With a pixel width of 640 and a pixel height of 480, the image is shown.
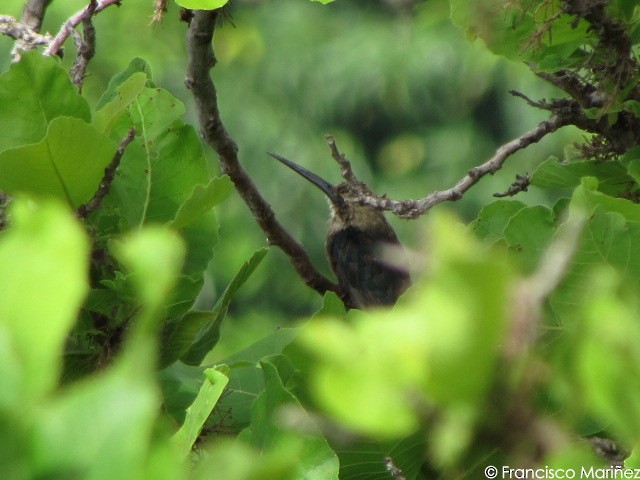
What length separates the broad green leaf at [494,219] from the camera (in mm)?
890

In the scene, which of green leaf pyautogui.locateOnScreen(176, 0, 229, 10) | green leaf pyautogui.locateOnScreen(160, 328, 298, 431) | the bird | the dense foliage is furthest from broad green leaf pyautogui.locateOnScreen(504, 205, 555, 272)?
the bird

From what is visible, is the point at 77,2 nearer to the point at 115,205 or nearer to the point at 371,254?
the point at 371,254

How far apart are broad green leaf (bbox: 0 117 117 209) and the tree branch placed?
357 mm

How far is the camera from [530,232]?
77cm

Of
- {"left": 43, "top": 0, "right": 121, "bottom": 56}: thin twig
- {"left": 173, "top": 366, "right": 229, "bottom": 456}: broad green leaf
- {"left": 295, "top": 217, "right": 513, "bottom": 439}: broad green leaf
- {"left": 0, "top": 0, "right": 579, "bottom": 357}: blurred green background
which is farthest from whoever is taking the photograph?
{"left": 0, "top": 0, "right": 579, "bottom": 357}: blurred green background

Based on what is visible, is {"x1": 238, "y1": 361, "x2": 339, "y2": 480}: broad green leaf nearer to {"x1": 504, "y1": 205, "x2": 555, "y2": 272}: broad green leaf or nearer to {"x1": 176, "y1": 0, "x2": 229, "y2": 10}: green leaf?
{"x1": 504, "y1": 205, "x2": 555, "y2": 272}: broad green leaf

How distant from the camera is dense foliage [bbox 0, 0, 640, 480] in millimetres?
326

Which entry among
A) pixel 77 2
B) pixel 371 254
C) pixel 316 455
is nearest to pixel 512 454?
pixel 316 455

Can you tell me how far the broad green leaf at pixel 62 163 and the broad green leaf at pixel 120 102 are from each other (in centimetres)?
6

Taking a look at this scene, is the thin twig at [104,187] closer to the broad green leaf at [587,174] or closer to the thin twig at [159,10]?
the thin twig at [159,10]

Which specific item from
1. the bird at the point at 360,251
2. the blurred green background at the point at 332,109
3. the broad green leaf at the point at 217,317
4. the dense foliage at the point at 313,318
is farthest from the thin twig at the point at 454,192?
the blurred green background at the point at 332,109

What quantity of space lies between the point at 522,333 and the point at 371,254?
244 centimetres

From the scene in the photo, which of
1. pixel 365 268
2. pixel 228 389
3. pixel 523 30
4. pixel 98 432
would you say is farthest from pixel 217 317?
pixel 365 268

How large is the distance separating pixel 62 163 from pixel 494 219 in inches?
15.7
